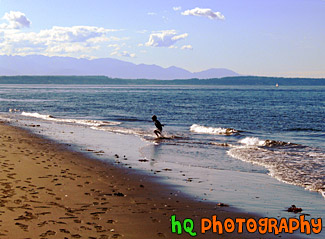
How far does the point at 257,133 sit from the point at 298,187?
1905 centimetres

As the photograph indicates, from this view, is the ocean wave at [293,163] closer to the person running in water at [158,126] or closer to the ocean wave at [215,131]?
the person running in water at [158,126]

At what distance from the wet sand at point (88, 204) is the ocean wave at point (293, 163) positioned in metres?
4.46

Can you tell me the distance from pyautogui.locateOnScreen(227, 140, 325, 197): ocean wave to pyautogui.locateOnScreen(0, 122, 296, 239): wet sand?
4.46 metres

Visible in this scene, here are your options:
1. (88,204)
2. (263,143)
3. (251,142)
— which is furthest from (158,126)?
(88,204)

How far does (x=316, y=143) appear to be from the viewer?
25297 mm

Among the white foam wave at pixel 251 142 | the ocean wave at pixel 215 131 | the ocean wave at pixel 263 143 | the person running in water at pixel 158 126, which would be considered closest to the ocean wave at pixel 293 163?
the ocean wave at pixel 263 143

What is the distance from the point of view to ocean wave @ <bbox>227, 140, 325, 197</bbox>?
12718 millimetres

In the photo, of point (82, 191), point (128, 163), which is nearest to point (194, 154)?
point (128, 163)

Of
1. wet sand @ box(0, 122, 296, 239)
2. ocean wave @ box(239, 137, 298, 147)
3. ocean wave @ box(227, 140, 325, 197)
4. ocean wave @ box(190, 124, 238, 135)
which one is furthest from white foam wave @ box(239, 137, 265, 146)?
wet sand @ box(0, 122, 296, 239)

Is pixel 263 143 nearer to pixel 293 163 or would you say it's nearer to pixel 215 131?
pixel 215 131

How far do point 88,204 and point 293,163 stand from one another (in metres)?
10.2

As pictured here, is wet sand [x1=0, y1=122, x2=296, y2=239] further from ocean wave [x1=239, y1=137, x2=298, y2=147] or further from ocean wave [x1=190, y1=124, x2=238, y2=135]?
ocean wave [x1=190, y1=124, x2=238, y2=135]

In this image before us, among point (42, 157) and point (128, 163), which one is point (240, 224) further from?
point (42, 157)

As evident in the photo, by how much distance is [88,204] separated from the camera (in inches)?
356
